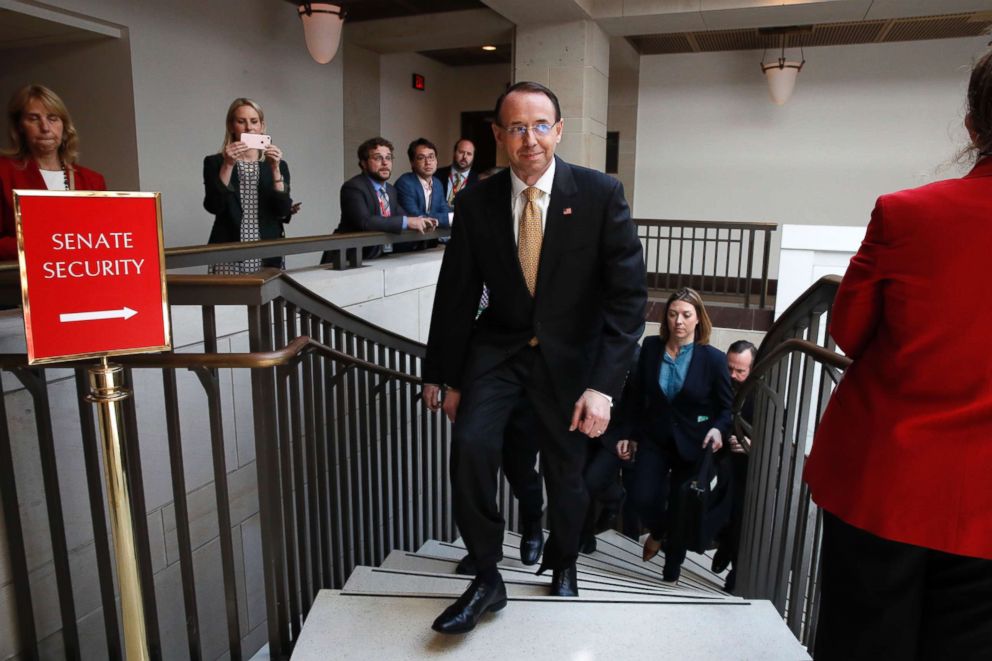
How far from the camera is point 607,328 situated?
2.04 m

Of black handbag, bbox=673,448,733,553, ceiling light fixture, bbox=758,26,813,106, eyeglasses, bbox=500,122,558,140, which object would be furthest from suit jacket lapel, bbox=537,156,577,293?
ceiling light fixture, bbox=758,26,813,106

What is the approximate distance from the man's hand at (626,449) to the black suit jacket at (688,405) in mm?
49

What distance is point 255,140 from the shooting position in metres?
3.32

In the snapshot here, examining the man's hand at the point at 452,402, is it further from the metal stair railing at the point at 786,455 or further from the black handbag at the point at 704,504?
the black handbag at the point at 704,504

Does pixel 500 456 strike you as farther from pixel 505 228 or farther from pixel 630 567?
pixel 630 567

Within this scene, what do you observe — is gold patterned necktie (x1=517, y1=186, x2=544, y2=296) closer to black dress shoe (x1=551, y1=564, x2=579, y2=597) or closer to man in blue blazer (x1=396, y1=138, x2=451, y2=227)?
black dress shoe (x1=551, y1=564, x2=579, y2=597)

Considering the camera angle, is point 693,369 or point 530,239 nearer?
point 530,239

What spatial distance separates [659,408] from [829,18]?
5160 mm

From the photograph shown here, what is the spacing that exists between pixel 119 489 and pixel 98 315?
15.0 inches

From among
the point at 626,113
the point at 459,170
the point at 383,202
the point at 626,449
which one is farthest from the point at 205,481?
the point at 626,113

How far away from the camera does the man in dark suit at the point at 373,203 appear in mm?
4008

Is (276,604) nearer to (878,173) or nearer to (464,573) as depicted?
(464,573)

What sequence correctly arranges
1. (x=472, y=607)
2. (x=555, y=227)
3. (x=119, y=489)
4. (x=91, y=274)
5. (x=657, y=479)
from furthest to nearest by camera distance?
(x=657, y=479)
(x=555, y=227)
(x=472, y=607)
(x=119, y=489)
(x=91, y=274)

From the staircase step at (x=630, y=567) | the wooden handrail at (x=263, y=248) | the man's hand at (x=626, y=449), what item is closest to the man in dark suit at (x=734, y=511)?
the staircase step at (x=630, y=567)
